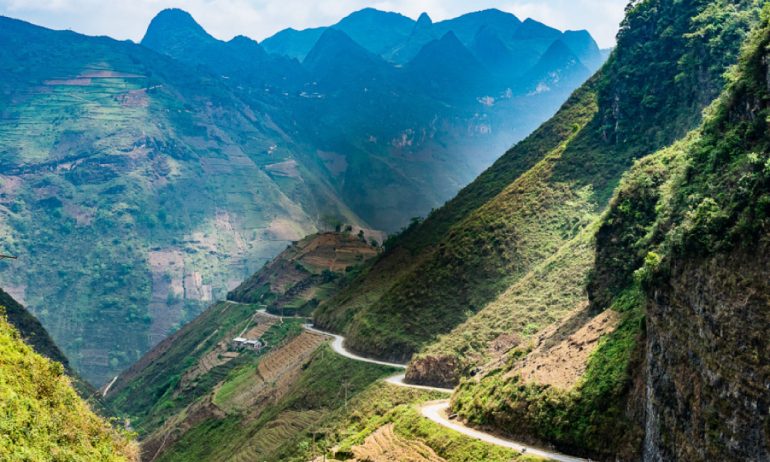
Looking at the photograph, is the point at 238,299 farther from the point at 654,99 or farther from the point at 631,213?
the point at 631,213

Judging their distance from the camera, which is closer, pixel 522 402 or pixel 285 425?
pixel 522 402

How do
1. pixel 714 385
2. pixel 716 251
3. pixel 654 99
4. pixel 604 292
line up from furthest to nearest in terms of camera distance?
pixel 654 99, pixel 604 292, pixel 716 251, pixel 714 385

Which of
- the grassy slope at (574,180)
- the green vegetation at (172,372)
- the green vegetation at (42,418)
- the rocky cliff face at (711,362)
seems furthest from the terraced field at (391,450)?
the green vegetation at (172,372)

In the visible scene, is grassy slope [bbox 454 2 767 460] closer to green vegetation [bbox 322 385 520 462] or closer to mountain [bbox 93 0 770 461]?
mountain [bbox 93 0 770 461]

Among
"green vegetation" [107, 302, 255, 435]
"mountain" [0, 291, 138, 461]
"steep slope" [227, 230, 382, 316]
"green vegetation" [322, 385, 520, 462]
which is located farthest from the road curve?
"mountain" [0, 291, 138, 461]

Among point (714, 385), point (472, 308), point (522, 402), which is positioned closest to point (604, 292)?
point (522, 402)

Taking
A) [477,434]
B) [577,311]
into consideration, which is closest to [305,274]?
[577,311]

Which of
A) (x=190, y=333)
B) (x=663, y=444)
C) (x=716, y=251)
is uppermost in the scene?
(x=190, y=333)
